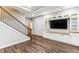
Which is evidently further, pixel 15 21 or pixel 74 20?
pixel 74 20

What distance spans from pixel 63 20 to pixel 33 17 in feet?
3.36

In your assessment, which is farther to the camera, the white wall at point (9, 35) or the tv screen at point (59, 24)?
the white wall at point (9, 35)

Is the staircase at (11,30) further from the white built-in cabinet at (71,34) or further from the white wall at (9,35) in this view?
the white built-in cabinet at (71,34)

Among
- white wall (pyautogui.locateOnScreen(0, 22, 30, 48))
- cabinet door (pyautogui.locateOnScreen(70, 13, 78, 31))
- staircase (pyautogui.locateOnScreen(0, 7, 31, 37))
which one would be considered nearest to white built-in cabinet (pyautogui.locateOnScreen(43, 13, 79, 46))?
cabinet door (pyautogui.locateOnScreen(70, 13, 78, 31))

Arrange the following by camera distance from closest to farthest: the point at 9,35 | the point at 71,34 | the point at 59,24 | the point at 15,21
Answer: the point at 15,21 → the point at 59,24 → the point at 71,34 → the point at 9,35

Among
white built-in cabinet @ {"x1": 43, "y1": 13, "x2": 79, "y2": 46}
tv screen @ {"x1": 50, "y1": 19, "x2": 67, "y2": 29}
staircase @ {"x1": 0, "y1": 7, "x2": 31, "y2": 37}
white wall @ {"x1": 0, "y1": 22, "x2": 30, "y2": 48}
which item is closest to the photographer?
staircase @ {"x1": 0, "y1": 7, "x2": 31, "y2": 37}

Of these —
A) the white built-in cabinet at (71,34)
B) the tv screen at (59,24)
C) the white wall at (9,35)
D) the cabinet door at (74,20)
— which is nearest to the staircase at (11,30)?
the white wall at (9,35)

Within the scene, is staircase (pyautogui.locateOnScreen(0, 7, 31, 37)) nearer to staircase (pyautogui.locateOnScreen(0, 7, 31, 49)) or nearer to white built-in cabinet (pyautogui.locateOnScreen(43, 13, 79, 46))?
staircase (pyautogui.locateOnScreen(0, 7, 31, 49))

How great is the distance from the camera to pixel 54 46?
344 centimetres

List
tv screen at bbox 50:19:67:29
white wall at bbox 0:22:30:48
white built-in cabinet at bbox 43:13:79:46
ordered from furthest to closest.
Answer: white wall at bbox 0:22:30:48
white built-in cabinet at bbox 43:13:79:46
tv screen at bbox 50:19:67:29

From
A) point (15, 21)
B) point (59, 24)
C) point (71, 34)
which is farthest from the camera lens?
point (71, 34)

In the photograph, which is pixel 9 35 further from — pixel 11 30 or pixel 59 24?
pixel 59 24

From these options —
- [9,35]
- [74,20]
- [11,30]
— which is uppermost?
[74,20]

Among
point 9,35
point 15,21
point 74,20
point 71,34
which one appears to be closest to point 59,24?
point 71,34
